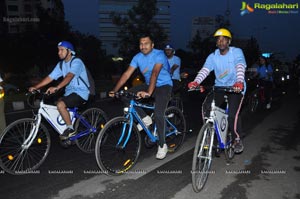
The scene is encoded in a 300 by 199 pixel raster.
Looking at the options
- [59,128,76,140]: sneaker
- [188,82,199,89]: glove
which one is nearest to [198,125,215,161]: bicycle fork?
[188,82,199,89]: glove

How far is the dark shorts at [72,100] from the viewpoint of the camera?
5.20 m

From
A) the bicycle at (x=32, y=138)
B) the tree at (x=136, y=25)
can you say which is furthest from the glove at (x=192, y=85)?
the tree at (x=136, y=25)

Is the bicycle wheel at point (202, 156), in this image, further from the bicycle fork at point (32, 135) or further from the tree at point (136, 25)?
the tree at point (136, 25)

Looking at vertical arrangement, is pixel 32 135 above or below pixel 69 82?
below

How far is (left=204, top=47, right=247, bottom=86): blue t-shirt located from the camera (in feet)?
16.0

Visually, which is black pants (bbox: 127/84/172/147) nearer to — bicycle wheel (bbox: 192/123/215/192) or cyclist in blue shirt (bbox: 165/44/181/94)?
bicycle wheel (bbox: 192/123/215/192)

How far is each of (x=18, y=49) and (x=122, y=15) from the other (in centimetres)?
1258

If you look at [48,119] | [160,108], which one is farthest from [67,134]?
[160,108]

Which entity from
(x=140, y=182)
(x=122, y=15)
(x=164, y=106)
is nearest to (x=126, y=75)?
(x=164, y=106)

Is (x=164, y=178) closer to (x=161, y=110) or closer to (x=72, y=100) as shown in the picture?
(x=161, y=110)

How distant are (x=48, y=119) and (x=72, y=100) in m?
0.52

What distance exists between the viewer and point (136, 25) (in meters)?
33.8

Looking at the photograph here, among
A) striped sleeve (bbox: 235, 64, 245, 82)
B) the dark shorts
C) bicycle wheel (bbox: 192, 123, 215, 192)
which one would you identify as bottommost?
bicycle wheel (bbox: 192, 123, 215, 192)

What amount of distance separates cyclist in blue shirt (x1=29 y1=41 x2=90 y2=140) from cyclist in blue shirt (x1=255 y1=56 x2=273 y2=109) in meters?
8.31
